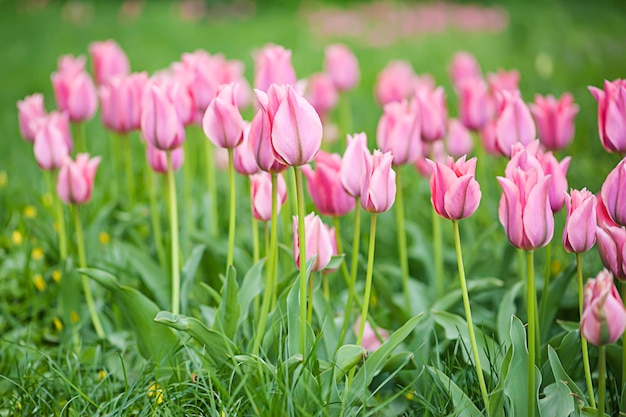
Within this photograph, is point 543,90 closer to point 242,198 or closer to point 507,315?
point 242,198

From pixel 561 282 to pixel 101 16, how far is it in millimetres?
7600

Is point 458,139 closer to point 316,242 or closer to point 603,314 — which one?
point 316,242

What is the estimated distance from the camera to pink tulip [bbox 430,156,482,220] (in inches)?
54.3

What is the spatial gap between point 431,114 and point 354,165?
645 millimetres

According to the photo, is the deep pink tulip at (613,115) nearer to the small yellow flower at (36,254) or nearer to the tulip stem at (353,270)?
the tulip stem at (353,270)

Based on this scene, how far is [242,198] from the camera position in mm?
3004

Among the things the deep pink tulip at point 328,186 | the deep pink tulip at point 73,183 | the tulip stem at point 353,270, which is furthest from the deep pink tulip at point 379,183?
the deep pink tulip at point 73,183

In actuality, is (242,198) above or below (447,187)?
below

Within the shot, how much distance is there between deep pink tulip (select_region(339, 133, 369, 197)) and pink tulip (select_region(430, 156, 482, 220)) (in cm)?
20

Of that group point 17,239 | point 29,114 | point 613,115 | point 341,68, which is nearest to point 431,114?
point 613,115

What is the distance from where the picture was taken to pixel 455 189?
139 centimetres

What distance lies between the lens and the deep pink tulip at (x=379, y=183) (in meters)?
1.46

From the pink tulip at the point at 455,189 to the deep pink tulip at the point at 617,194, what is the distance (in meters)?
0.27

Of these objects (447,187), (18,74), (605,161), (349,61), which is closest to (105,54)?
(349,61)
